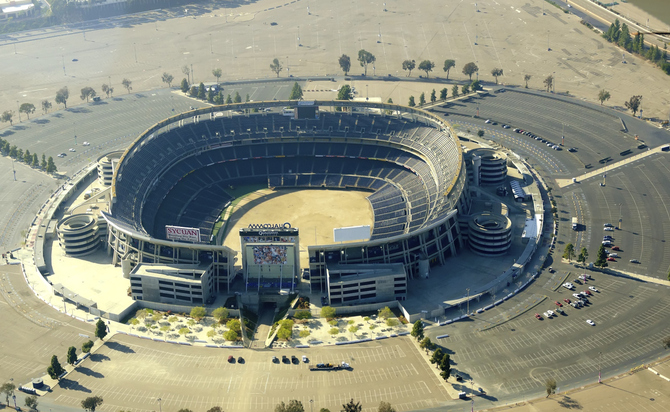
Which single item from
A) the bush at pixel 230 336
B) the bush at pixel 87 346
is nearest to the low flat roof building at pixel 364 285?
the bush at pixel 230 336

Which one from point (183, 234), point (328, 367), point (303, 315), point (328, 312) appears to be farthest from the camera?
point (183, 234)

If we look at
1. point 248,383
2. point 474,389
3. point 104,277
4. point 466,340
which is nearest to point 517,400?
point 474,389

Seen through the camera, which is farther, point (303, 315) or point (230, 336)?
point (303, 315)

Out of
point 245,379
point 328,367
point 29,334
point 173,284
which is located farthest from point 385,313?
point 29,334

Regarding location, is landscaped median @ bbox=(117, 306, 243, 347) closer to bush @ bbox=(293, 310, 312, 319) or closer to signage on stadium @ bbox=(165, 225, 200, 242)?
bush @ bbox=(293, 310, 312, 319)

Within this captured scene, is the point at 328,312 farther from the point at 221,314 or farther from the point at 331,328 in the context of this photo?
the point at 221,314

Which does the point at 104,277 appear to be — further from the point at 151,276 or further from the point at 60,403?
the point at 60,403

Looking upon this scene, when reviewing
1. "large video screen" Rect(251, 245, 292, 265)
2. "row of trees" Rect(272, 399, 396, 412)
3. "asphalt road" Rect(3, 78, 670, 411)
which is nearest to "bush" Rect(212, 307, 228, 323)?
"asphalt road" Rect(3, 78, 670, 411)
